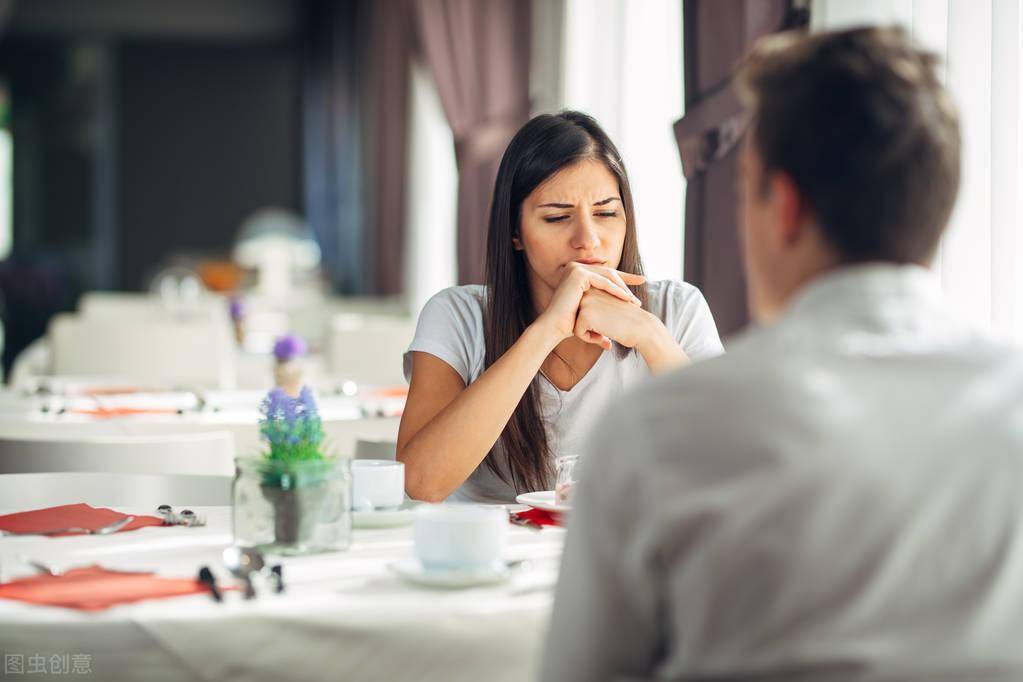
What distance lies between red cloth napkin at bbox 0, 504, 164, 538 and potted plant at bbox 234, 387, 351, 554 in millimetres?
228

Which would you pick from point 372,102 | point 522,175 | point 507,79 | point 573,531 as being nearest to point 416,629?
point 573,531

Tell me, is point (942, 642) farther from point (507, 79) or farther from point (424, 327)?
point (507, 79)

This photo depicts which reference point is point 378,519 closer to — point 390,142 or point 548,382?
point 548,382

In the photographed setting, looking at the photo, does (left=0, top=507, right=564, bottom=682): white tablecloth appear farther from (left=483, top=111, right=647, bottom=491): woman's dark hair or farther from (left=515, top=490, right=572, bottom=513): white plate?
(left=483, top=111, right=647, bottom=491): woman's dark hair

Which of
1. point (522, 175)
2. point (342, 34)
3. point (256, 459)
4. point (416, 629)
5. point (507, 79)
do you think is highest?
point (342, 34)

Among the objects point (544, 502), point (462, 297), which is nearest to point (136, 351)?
point (462, 297)

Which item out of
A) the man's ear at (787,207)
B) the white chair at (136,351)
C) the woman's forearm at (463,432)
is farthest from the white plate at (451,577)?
the white chair at (136,351)

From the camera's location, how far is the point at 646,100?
3.99 metres

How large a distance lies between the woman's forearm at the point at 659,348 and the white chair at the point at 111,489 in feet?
2.34

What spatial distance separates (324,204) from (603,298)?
9826 mm

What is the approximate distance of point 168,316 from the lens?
605 centimetres

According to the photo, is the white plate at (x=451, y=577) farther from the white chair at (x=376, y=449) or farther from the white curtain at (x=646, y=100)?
the white curtain at (x=646, y=100)

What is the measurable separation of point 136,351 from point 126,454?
235 centimetres

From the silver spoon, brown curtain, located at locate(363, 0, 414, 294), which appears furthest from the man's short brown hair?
brown curtain, located at locate(363, 0, 414, 294)
